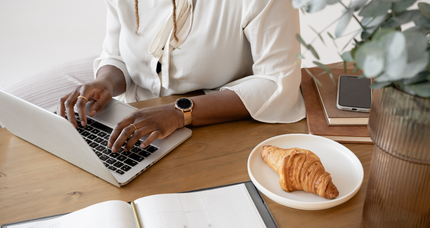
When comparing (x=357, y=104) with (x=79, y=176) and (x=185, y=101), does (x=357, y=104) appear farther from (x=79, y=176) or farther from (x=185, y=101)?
(x=79, y=176)

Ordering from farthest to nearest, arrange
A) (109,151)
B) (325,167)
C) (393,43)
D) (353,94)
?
(353,94)
(109,151)
(325,167)
(393,43)

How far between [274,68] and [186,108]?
30cm

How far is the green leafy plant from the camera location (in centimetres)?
32

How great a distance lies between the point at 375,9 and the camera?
0.37 meters

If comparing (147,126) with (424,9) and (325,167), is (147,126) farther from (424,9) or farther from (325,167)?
(424,9)

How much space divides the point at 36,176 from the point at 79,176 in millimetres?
100

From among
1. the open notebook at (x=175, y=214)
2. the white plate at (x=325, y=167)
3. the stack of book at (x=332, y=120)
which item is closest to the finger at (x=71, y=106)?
the open notebook at (x=175, y=214)

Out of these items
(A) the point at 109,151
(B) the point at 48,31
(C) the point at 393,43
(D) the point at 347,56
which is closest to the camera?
(C) the point at 393,43

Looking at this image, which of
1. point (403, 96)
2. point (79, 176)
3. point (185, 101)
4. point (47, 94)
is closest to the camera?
point (403, 96)

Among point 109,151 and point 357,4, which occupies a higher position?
point 357,4

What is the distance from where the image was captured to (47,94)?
4.77ft

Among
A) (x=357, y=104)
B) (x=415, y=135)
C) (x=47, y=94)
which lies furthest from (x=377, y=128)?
(x=47, y=94)

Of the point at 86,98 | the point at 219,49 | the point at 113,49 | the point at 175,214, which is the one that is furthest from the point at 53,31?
the point at 175,214

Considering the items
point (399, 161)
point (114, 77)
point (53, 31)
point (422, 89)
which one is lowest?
point (53, 31)
